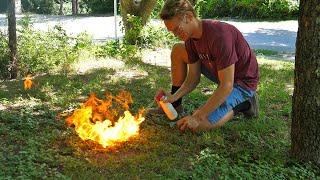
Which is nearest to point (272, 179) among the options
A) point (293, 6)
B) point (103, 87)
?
point (103, 87)

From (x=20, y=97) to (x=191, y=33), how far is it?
2447mm

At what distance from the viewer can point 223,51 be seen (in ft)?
13.4

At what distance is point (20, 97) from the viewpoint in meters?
5.61

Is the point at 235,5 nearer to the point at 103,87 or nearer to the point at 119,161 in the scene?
the point at 103,87

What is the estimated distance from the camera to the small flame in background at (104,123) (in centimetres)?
414

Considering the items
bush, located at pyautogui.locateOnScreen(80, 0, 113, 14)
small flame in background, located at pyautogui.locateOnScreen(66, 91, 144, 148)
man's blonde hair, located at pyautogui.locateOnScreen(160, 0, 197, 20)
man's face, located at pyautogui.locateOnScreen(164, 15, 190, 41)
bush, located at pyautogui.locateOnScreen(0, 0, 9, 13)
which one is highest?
bush, located at pyautogui.locateOnScreen(80, 0, 113, 14)

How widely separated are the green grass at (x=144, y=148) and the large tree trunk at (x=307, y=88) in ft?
0.52

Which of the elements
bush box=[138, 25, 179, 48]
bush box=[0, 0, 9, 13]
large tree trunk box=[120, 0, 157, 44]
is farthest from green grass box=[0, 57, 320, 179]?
large tree trunk box=[120, 0, 157, 44]

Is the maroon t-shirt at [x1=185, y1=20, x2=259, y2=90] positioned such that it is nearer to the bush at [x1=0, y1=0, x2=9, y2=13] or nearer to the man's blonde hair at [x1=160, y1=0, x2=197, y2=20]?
the man's blonde hair at [x1=160, y1=0, x2=197, y2=20]

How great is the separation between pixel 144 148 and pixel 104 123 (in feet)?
1.36

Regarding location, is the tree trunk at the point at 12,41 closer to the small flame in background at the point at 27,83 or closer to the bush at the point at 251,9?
the small flame in background at the point at 27,83

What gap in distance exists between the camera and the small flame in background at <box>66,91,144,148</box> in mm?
4141

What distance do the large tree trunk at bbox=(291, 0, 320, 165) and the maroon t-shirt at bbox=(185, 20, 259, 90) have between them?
584 mm

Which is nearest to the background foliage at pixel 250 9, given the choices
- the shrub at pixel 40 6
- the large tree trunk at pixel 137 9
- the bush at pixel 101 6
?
the bush at pixel 101 6
